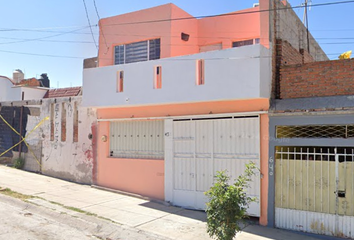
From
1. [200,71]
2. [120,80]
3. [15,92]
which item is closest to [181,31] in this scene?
[120,80]

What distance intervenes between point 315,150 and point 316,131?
422 millimetres

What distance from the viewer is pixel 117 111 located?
1020 centimetres

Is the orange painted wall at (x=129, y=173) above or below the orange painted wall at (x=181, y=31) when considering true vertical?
below

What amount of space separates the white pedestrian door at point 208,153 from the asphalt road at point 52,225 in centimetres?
244

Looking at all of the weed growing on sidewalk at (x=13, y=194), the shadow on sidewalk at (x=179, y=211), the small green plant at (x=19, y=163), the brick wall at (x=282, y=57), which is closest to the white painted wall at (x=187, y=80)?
the brick wall at (x=282, y=57)

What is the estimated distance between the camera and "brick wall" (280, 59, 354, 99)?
680 centimetres

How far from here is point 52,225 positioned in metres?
6.66

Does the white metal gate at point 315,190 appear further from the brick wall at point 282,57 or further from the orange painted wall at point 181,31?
the orange painted wall at point 181,31

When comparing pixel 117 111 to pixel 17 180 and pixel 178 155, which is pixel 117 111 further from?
pixel 17 180

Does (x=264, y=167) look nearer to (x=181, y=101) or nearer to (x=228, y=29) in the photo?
(x=181, y=101)

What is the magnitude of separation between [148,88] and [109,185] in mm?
3672

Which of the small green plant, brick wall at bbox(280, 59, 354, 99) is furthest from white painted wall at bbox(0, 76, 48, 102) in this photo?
brick wall at bbox(280, 59, 354, 99)

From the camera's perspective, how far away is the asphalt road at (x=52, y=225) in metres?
6.01

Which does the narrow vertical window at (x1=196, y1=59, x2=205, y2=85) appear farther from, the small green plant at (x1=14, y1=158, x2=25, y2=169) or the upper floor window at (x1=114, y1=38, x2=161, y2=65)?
the small green plant at (x1=14, y1=158, x2=25, y2=169)
